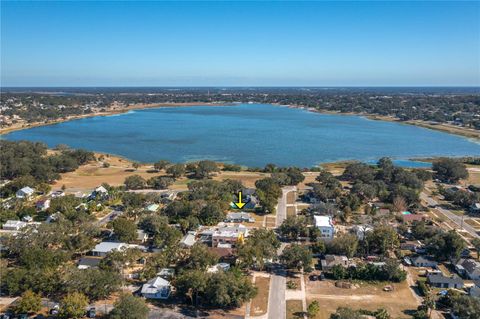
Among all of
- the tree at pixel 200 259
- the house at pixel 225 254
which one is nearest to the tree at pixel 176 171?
the house at pixel 225 254

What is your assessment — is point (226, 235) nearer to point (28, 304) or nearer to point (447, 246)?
point (28, 304)

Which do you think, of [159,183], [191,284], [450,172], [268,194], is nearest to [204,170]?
[159,183]

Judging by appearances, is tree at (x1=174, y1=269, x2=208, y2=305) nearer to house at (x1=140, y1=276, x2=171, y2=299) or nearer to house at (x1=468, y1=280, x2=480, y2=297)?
house at (x1=140, y1=276, x2=171, y2=299)

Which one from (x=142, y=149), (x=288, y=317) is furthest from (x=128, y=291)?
(x=142, y=149)

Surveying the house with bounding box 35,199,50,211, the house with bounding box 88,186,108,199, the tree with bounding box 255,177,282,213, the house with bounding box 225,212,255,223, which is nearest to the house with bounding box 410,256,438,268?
the house with bounding box 225,212,255,223

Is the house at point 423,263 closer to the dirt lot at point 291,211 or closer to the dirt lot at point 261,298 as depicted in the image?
the dirt lot at point 261,298

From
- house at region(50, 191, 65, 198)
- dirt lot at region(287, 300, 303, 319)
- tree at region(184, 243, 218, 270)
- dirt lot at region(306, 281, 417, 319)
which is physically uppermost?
tree at region(184, 243, 218, 270)
